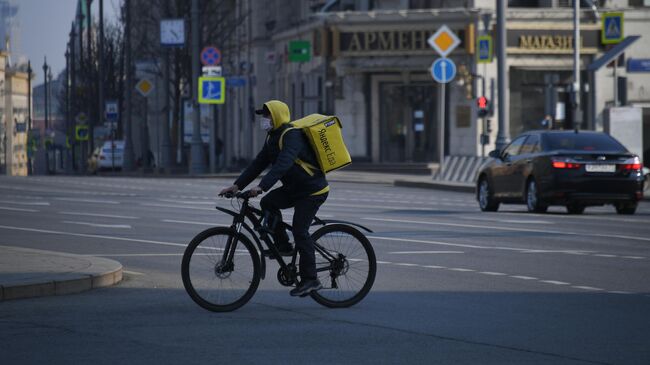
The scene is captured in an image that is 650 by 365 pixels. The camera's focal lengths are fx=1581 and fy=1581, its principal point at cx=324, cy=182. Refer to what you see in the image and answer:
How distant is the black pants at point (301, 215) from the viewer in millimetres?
11883

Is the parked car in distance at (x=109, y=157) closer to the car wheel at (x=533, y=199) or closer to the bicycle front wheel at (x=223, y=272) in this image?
the car wheel at (x=533, y=199)

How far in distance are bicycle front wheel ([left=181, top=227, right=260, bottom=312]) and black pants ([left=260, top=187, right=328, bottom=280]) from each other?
32cm

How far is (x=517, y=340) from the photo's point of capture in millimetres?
10062

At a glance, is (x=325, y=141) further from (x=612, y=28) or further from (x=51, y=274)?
(x=612, y=28)

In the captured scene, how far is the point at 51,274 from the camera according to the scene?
44.5 ft

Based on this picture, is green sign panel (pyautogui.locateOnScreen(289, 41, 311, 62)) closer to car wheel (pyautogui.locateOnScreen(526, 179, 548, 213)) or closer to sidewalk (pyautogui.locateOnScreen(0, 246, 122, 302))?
car wheel (pyautogui.locateOnScreen(526, 179, 548, 213))

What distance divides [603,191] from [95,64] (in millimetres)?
79004

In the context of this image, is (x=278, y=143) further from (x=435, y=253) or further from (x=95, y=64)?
(x=95, y=64)

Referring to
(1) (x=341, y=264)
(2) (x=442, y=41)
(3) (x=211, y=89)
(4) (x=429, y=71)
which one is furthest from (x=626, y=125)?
(1) (x=341, y=264)

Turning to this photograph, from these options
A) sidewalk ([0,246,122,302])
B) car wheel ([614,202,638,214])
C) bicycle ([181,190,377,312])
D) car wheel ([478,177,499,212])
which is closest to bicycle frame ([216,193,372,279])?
bicycle ([181,190,377,312])

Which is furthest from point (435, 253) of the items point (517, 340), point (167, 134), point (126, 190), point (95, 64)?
point (95, 64)

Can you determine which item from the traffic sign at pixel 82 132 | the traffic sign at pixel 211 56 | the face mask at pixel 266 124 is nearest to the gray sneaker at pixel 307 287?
the face mask at pixel 266 124

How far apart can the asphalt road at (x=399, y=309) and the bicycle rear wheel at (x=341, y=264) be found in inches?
5.8

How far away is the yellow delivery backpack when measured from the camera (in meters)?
11.8
